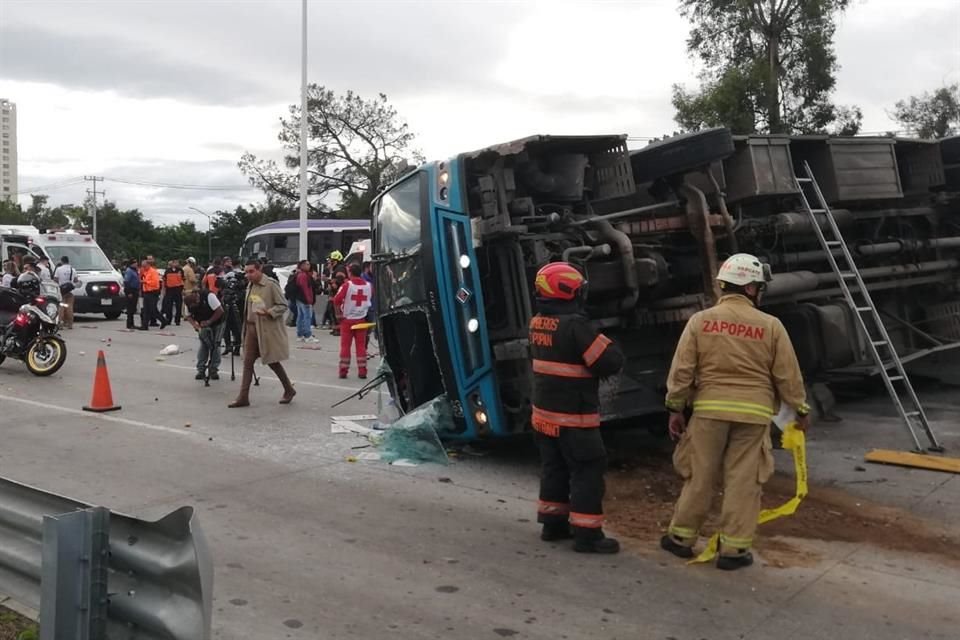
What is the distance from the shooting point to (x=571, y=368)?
5.15 m

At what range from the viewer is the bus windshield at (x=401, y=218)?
→ 728 centimetres

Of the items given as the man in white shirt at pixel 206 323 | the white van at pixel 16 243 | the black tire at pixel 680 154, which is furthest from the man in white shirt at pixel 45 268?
the black tire at pixel 680 154

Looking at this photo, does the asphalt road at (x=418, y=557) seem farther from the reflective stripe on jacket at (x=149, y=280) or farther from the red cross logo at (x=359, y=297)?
the reflective stripe on jacket at (x=149, y=280)

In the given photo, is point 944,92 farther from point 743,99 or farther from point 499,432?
point 499,432

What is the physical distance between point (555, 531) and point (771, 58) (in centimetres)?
3193

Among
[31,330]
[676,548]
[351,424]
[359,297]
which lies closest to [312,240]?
[31,330]

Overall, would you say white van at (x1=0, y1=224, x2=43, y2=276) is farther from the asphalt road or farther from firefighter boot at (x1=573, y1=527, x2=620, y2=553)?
firefighter boot at (x1=573, y1=527, x2=620, y2=553)

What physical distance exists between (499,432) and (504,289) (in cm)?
108

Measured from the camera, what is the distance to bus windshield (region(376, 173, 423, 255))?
7.28 meters

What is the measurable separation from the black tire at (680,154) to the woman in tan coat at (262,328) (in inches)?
176

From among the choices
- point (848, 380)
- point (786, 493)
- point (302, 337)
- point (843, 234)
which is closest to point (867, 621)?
point (786, 493)

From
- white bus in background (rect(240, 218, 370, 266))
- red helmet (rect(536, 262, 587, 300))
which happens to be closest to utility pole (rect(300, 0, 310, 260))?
white bus in background (rect(240, 218, 370, 266))

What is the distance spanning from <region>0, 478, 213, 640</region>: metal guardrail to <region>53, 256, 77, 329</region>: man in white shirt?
57.7 ft

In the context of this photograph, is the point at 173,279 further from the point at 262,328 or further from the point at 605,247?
the point at 605,247
